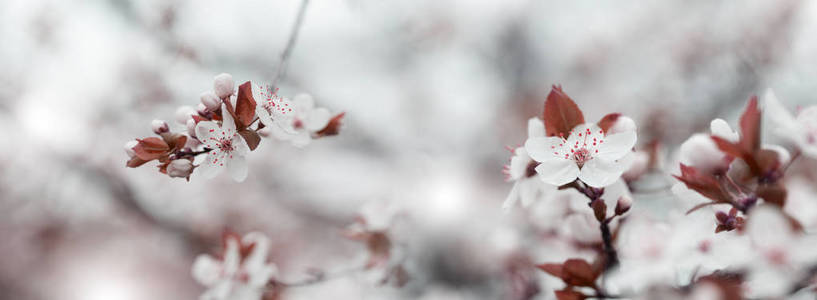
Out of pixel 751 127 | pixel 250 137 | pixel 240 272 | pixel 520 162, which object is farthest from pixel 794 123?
pixel 240 272

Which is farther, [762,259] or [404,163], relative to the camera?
[404,163]

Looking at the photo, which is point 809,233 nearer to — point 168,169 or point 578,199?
point 578,199

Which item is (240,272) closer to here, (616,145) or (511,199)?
(511,199)

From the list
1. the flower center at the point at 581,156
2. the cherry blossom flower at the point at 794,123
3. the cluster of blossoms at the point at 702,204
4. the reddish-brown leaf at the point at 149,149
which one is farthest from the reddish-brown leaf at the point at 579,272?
the reddish-brown leaf at the point at 149,149

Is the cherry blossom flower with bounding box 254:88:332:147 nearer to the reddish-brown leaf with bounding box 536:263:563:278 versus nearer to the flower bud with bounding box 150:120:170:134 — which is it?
the flower bud with bounding box 150:120:170:134

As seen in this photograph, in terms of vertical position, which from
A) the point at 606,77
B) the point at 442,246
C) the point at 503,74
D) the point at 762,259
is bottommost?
the point at 762,259

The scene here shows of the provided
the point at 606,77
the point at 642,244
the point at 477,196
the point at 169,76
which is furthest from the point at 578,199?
the point at 606,77
